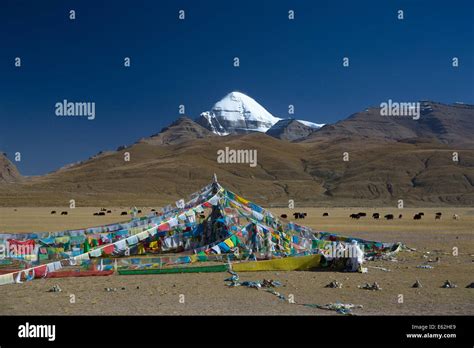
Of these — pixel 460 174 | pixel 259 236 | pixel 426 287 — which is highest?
pixel 460 174

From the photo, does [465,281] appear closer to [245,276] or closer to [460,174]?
[245,276]

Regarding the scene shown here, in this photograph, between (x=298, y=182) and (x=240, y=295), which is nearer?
(x=240, y=295)

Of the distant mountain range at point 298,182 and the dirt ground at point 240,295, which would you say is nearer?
the dirt ground at point 240,295

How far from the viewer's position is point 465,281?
17766 mm

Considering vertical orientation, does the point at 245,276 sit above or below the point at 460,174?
below

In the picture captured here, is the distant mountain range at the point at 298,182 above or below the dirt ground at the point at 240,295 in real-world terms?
above

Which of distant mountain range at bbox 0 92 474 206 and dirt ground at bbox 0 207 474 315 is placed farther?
distant mountain range at bbox 0 92 474 206

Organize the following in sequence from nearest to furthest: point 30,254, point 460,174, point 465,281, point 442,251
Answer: point 465,281 < point 30,254 < point 442,251 < point 460,174

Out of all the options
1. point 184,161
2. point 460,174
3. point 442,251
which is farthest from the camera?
point 184,161

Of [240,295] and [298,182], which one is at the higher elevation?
[298,182]

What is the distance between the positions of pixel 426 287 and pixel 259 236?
748cm

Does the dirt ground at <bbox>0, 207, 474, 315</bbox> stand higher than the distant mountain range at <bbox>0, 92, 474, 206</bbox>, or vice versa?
the distant mountain range at <bbox>0, 92, 474, 206</bbox>

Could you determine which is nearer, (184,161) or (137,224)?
(137,224)
